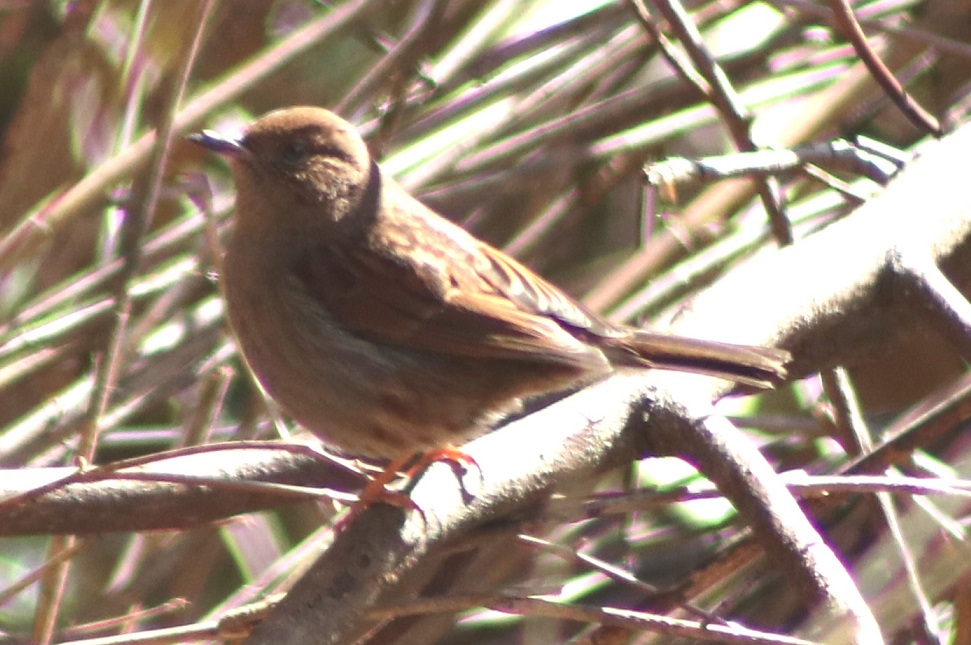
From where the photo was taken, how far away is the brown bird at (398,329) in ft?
12.0

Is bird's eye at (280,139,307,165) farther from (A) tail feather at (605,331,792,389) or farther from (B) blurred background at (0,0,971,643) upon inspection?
(A) tail feather at (605,331,792,389)

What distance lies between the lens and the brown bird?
144 inches

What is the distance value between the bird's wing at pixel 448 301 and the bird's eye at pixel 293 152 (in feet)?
1.23

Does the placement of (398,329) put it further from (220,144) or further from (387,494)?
(387,494)

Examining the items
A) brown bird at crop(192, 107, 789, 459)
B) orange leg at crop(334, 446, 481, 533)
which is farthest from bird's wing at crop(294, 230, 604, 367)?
orange leg at crop(334, 446, 481, 533)

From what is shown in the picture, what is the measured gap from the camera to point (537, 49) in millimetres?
4543

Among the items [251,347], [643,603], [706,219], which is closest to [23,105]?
[251,347]

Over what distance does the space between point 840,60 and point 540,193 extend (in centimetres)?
130

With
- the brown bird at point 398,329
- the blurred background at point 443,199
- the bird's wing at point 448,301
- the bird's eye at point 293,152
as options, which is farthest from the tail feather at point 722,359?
the bird's eye at point 293,152

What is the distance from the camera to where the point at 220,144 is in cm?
392

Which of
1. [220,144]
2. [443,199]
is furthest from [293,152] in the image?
[443,199]

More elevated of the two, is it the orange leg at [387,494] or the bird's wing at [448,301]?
the bird's wing at [448,301]

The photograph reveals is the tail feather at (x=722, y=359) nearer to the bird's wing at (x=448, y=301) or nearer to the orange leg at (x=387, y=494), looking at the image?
the bird's wing at (x=448, y=301)

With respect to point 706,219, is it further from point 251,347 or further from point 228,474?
point 228,474
